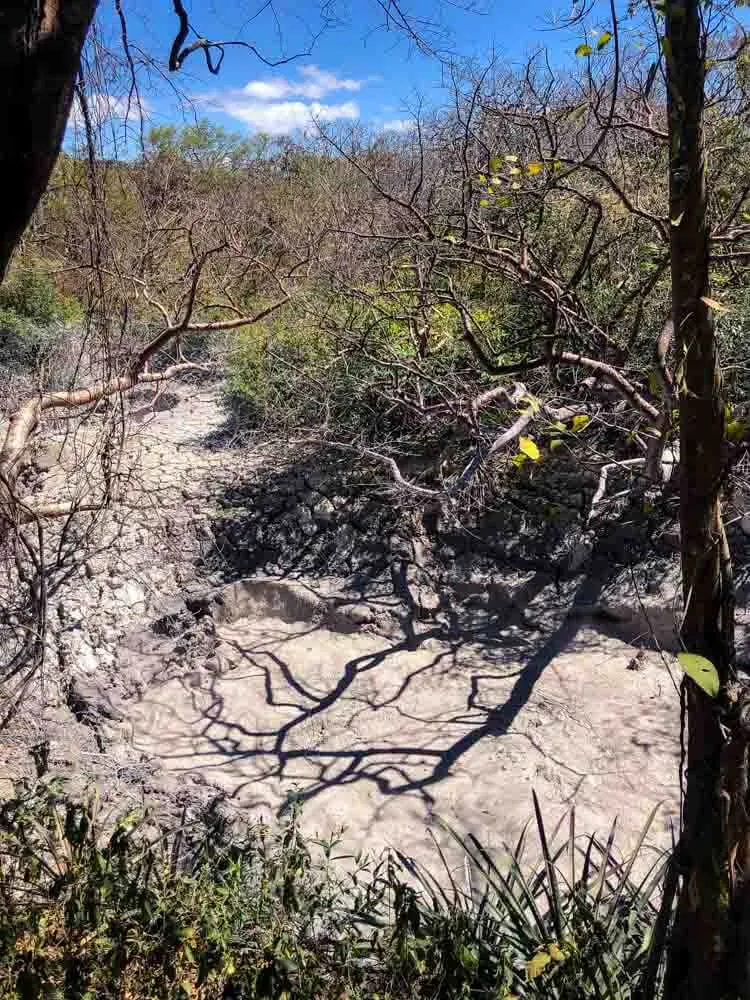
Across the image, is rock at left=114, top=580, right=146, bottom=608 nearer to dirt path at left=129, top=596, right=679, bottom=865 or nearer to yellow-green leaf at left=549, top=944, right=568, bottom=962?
dirt path at left=129, top=596, right=679, bottom=865

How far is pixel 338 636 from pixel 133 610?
5.44ft

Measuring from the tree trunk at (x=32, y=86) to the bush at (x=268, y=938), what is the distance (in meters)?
1.80

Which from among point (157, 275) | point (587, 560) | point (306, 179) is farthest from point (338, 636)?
point (306, 179)

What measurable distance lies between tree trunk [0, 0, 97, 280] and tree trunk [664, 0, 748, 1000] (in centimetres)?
113

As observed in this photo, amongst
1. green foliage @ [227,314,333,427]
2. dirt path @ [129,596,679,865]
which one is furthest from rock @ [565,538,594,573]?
green foliage @ [227,314,333,427]

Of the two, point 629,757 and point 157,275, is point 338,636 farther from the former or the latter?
point 157,275

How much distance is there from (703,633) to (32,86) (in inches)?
65.2

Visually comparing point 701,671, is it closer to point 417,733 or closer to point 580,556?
point 417,733

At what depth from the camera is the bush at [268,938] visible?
6.77 ft

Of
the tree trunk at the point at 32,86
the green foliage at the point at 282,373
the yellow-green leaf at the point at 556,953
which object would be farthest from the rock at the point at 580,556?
the tree trunk at the point at 32,86

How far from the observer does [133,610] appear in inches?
247

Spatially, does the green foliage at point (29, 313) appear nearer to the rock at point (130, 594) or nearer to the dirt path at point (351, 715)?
the dirt path at point (351, 715)

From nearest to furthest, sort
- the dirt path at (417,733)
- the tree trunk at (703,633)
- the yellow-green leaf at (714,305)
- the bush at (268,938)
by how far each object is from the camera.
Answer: the yellow-green leaf at (714,305), the tree trunk at (703,633), the bush at (268,938), the dirt path at (417,733)

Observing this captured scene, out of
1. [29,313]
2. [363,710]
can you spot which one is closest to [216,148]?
[29,313]
